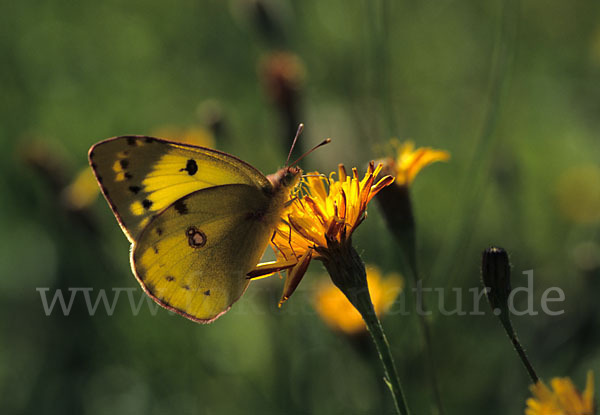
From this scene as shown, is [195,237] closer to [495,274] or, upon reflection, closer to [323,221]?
[323,221]

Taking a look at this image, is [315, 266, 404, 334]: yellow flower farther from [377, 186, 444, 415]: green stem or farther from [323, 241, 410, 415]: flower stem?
[323, 241, 410, 415]: flower stem

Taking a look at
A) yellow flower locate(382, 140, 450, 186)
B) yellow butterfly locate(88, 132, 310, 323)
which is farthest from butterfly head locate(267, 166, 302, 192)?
yellow flower locate(382, 140, 450, 186)

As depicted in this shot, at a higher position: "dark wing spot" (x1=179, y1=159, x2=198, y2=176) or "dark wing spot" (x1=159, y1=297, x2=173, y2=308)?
"dark wing spot" (x1=179, y1=159, x2=198, y2=176)

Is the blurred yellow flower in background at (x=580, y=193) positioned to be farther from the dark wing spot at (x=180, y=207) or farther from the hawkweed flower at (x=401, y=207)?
the dark wing spot at (x=180, y=207)

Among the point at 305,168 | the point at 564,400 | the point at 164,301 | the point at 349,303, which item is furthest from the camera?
the point at 305,168

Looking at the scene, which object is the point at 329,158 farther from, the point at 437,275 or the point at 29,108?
the point at 29,108

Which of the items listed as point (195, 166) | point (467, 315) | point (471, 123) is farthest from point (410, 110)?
point (195, 166)

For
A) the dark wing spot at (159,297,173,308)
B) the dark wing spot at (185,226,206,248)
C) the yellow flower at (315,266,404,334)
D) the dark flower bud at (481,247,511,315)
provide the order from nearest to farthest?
the dark flower bud at (481,247,511,315) < the dark wing spot at (159,297,173,308) < the dark wing spot at (185,226,206,248) < the yellow flower at (315,266,404,334)

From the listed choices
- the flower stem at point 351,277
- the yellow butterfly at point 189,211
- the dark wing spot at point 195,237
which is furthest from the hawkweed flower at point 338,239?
the dark wing spot at point 195,237

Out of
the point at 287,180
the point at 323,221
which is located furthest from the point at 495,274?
the point at 287,180
